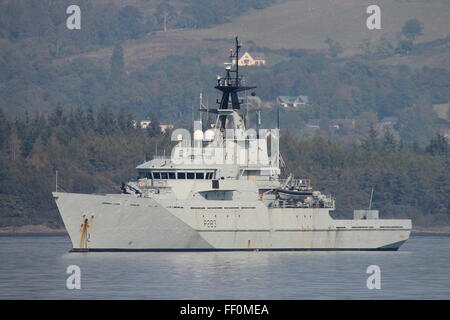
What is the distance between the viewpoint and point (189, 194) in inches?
2788

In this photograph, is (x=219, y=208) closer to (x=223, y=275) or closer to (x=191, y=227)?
(x=191, y=227)

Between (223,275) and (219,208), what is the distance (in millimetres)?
12444

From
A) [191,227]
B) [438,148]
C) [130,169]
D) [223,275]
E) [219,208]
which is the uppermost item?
[438,148]

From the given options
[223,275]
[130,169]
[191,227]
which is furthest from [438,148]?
[223,275]

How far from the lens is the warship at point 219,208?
6881 centimetres

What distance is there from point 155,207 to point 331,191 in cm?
6417

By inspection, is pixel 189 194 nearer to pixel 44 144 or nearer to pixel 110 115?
pixel 44 144

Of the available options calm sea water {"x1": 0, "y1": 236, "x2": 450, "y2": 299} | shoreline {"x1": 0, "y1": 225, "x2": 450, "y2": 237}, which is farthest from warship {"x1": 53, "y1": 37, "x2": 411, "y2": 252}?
shoreline {"x1": 0, "y1": 225, "x2": 450, "y2": 237}

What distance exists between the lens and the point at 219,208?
232 ft

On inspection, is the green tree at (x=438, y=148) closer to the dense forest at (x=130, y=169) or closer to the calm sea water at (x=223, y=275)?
the dense forest at (x=130, y=169)

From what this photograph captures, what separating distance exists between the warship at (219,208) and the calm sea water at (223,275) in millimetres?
1038

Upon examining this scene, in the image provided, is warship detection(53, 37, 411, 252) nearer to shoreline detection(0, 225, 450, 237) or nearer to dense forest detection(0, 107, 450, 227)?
shoreline detection(0, 225, 450, 237)

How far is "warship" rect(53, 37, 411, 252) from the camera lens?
68812 millimetres

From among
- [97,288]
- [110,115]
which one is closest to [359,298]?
[97,288]
